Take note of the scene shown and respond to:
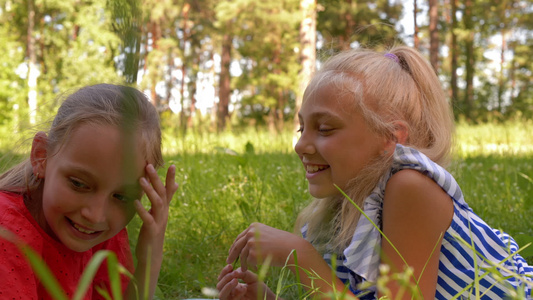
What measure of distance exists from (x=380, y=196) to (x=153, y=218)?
664 mm

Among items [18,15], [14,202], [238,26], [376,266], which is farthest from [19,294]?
[18,15]

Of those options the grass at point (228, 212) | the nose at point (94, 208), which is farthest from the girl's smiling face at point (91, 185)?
the grass at point (228, 212)

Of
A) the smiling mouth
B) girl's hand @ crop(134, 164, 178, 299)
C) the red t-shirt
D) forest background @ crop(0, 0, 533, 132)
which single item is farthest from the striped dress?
forest background @ crop(0, 0, 533, 132)

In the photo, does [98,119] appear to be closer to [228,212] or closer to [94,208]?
[94,208]

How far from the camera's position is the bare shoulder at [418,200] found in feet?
4.47

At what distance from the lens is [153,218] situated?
1.43 metres

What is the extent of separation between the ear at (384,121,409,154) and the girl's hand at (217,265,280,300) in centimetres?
60

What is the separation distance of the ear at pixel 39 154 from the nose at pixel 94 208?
0.25 metres

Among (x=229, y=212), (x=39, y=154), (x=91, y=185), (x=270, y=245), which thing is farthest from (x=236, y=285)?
(x=229, y=212)

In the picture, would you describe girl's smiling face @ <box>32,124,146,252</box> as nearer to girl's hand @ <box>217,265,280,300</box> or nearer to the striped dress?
girl's hand @ <box>217,265,280,300</box>

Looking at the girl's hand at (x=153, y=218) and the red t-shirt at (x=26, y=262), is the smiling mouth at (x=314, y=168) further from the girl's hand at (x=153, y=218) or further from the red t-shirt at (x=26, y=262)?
the red t-shirt at (x=26, y=262)

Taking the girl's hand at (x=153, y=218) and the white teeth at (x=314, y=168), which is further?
the white teeth at (x=314, y=168)

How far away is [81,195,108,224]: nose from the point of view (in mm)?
1277

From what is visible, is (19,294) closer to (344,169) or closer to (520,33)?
(344,169)
